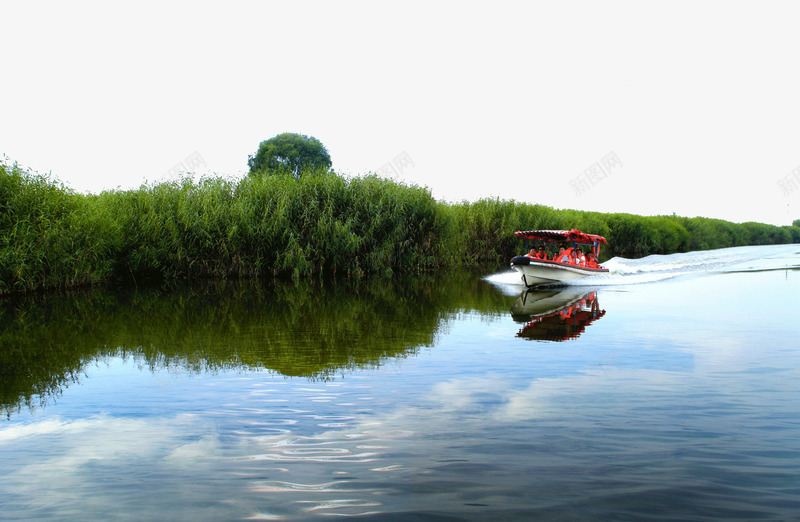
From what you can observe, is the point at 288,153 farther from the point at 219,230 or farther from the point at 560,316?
the point at 560,316

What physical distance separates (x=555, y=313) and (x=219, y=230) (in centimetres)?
1239

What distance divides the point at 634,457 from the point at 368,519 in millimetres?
1999

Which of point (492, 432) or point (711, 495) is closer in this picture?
point (711, 495)

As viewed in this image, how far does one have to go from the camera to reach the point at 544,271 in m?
18.4

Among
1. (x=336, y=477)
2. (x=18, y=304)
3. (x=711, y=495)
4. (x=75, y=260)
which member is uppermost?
(x=75, y=260)

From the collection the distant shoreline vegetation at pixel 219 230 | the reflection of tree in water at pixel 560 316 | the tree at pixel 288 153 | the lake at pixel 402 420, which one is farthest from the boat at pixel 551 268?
the tree at pixel 288 153

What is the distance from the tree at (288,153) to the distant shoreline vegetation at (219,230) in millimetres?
32522

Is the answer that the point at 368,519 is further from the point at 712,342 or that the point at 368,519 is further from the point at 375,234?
the point at 375,234

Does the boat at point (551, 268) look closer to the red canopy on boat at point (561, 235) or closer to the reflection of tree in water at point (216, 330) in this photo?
the red canopy on boat at point (561, 235)

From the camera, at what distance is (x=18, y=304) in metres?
12.8

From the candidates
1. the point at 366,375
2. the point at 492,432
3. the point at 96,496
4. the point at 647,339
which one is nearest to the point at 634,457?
the point at 492,432

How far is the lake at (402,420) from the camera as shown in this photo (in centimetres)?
325

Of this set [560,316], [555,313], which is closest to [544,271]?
[555,313]

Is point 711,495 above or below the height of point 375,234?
below
